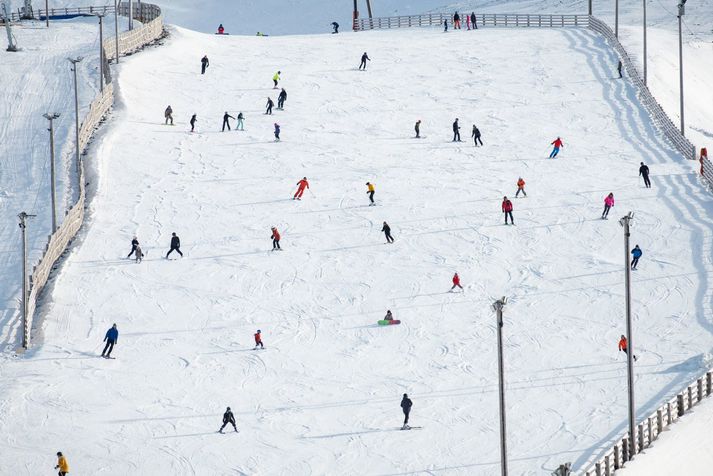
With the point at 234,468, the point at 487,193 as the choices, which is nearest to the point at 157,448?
the point at 234,468

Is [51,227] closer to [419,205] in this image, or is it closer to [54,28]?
[419,205]

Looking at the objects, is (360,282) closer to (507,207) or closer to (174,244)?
(174,244)

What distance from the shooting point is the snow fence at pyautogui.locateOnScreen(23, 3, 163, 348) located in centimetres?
4581

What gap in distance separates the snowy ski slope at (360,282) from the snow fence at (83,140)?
66 centimetres

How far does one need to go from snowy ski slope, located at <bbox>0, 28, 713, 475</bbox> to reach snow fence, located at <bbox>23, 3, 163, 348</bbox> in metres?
0.66

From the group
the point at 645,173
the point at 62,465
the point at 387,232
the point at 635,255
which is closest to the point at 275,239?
the point at 387,232

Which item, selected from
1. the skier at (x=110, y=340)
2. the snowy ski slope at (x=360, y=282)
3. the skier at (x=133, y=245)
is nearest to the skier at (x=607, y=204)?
the snowy ski slope at (x=360, y=282)

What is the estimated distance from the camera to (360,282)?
47.6 m

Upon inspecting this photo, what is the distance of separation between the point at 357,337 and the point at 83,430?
30.9 ft

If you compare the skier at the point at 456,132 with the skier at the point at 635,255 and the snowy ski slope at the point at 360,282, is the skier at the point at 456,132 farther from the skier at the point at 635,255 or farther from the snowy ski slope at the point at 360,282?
the skier at the point at 635,255

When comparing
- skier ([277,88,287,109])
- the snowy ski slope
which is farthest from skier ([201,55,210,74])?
skier ([277,88,287,109])

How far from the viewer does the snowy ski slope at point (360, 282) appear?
36844 mm

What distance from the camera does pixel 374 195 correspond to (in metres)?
55.4

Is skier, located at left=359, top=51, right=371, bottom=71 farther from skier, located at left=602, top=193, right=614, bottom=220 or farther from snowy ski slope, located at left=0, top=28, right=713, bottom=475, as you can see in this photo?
skier, located at left=602, top=193, right=614, bottom=220
